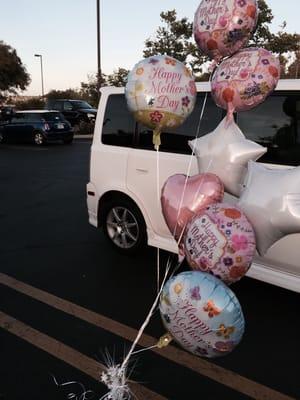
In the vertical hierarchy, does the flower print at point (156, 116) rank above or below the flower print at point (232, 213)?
above

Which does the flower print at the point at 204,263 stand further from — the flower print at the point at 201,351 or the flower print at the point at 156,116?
the flower print at the point at 156,116

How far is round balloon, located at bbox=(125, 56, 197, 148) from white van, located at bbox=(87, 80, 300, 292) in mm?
1147

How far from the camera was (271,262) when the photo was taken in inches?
133

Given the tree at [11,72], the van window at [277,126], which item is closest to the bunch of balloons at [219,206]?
the van window at [277,126]

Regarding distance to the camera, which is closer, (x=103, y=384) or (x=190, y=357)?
(x=103, y=384)

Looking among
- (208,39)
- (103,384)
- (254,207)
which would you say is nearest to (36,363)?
(103,384)

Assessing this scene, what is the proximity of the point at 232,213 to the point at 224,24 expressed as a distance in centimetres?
108

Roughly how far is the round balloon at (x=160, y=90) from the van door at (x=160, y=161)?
124 cm

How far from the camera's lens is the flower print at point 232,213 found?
6.71 feet

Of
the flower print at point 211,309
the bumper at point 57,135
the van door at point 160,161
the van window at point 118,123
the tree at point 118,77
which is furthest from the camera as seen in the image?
the tree at point 118,77

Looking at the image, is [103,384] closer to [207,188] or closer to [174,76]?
[207,188]

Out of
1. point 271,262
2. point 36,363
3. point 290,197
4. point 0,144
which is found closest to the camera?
point 290,197

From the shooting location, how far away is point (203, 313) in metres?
1.90

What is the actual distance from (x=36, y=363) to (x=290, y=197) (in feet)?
6.53
